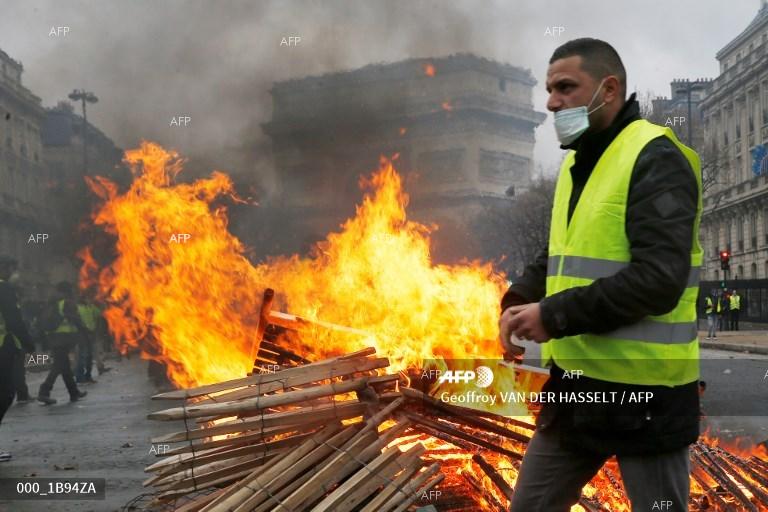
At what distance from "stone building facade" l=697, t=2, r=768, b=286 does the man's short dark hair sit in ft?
133

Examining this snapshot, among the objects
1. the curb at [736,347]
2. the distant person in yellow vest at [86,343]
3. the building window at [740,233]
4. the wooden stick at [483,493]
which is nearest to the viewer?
the wooden stick at [483,493]

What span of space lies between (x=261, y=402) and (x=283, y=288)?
3.70 meters

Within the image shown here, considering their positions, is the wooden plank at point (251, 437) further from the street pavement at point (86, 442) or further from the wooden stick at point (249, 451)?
the street pavement at point (86, 442)

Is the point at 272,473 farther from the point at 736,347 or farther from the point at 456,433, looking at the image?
the point at 736,347

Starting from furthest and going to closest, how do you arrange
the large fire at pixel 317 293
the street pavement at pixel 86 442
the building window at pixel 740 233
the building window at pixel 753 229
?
the building window at pixel 740 233 → the building window at pixel 753 229 → the street pavement at pixel 86 442 → the large fire at pixel 317 293

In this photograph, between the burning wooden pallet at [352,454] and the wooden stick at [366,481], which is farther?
the burning wooden pallet at [352,454]

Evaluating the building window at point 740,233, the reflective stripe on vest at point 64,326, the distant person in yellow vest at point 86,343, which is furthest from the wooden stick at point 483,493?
the building window at point 740,233

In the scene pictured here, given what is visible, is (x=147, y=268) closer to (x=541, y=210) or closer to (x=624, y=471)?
(x=624, y=471)

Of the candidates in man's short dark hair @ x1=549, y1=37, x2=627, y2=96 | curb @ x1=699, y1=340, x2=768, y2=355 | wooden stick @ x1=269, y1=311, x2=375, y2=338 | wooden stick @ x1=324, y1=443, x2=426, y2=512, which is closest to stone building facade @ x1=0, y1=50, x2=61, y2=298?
wooden stick @ x1=269, y1=311, x2=375, y2=338

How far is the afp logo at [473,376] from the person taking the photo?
15.2 feet

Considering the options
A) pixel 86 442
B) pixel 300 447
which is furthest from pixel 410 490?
pixel 86 442

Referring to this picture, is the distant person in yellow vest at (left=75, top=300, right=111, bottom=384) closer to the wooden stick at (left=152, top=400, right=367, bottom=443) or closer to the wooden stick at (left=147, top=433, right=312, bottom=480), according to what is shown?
the wooden stick at (left=147, top=433, right=312, bottom=480)

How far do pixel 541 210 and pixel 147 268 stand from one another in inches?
1060

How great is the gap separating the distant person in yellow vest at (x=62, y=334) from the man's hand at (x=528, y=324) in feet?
31.4
